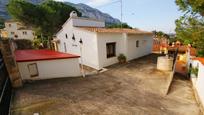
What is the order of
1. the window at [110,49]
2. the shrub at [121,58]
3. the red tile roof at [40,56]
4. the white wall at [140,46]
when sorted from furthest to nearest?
the white wall at [140,46]
the shrub at [121,58]
the window at [110,49]
the red tile roof at [40,56]

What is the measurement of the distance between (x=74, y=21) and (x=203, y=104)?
1184 centimetres

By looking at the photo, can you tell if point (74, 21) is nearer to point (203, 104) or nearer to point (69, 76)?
point (69, 76)

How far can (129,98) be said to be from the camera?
6.33 m

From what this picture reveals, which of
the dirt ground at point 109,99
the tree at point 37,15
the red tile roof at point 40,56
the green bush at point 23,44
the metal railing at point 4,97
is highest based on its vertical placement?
the tree at point 37,15

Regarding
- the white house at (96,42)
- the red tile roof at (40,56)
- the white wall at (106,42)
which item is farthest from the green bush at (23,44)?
the white wall at (106,42)

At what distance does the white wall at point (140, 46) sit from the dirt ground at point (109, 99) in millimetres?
6005

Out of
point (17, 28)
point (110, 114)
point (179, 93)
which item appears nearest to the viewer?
point (110, 114)

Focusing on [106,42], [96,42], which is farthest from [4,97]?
[106,42]

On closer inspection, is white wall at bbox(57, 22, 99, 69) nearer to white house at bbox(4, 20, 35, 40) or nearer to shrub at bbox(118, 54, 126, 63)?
shrub at bbox(118, 54, 126, 63)

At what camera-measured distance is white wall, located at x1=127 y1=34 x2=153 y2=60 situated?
14.3 m

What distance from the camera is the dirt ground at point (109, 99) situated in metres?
4.95

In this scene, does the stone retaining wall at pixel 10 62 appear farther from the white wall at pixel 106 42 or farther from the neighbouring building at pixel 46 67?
the white wall at pixel 106 42

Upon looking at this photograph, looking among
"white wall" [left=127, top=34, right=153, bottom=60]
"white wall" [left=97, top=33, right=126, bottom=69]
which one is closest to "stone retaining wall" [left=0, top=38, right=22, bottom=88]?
"white wall" [left=97, top=33, right=126, bottom=69]

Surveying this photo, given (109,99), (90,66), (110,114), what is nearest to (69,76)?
(90,66)
